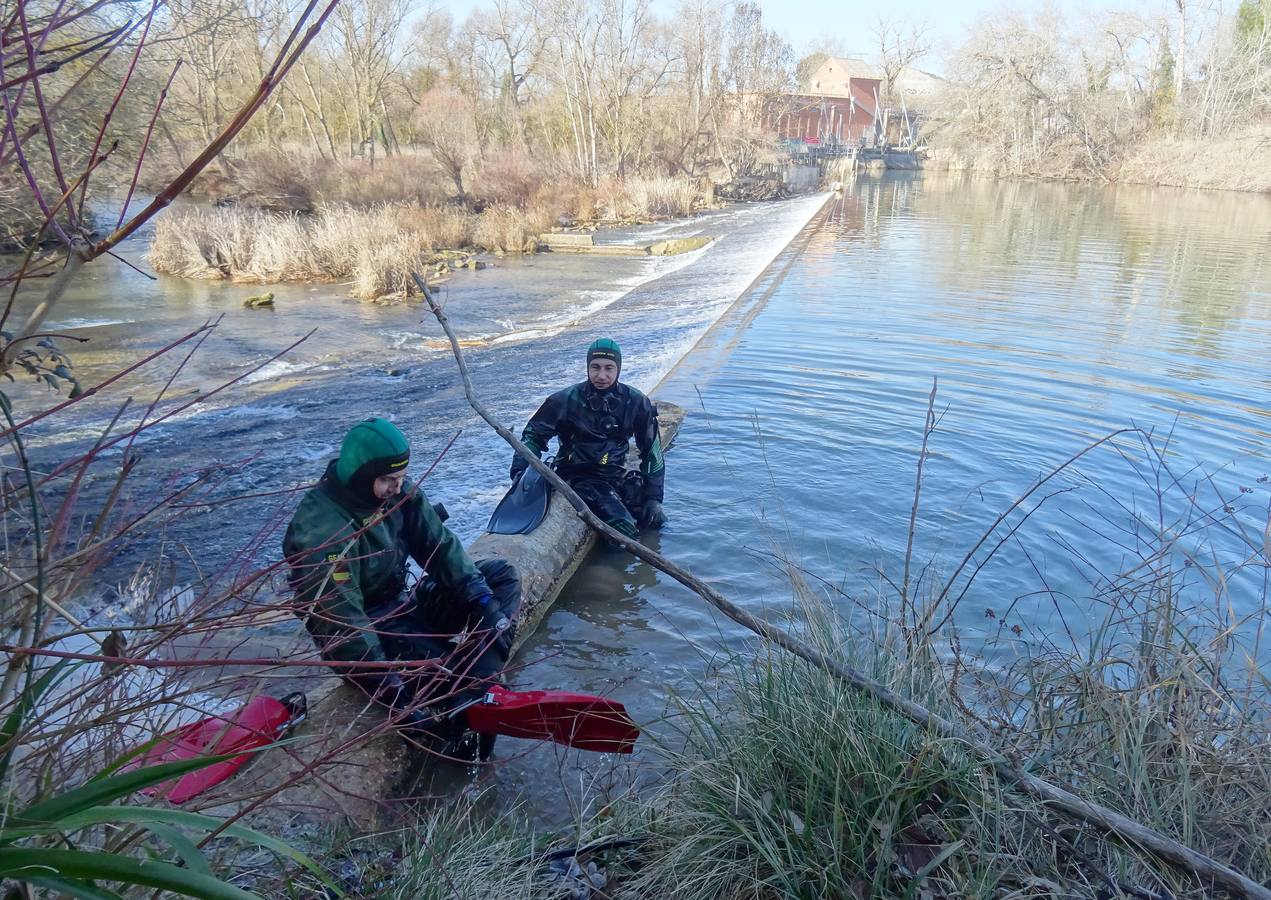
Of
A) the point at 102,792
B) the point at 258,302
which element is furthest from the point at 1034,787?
the point at 258,302

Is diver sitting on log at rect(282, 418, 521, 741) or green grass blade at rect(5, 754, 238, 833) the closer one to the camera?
green grass blade at rect(5, 754, 238, 833)

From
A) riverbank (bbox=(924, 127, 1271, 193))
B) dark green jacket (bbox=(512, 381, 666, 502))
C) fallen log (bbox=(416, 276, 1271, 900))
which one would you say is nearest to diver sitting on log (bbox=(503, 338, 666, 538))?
dark green jacket (bbox=(512, 381, 666, 502))

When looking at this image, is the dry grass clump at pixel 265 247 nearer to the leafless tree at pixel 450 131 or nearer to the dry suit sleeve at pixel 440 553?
the leafless tree at pixel 450 131

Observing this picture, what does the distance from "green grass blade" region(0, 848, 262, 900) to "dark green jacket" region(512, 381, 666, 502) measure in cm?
501

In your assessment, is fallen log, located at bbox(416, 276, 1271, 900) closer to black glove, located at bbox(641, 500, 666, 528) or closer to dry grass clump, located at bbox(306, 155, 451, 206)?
black glove, located at bbox(641, 500, 666, 528)

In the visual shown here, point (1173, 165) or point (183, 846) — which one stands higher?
point (1173, 165)

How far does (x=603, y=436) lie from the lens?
640 cm

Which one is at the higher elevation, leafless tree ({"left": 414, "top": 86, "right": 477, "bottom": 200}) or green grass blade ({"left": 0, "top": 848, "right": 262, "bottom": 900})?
leafless tree ({"left": 414, "top": 86, "right": 477, "bottom": 200})

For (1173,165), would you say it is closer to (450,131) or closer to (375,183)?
(450,131)

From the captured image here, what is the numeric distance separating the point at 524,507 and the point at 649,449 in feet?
3.74

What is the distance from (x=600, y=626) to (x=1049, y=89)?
206 feet

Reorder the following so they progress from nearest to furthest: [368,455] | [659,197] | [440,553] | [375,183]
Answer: [368,455]
[440,553]
[375,183]
[659,197]

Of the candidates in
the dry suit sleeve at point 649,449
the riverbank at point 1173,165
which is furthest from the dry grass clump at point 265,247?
the riverbank at point 1173,165

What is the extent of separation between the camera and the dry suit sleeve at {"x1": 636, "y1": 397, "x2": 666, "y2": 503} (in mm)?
6363
